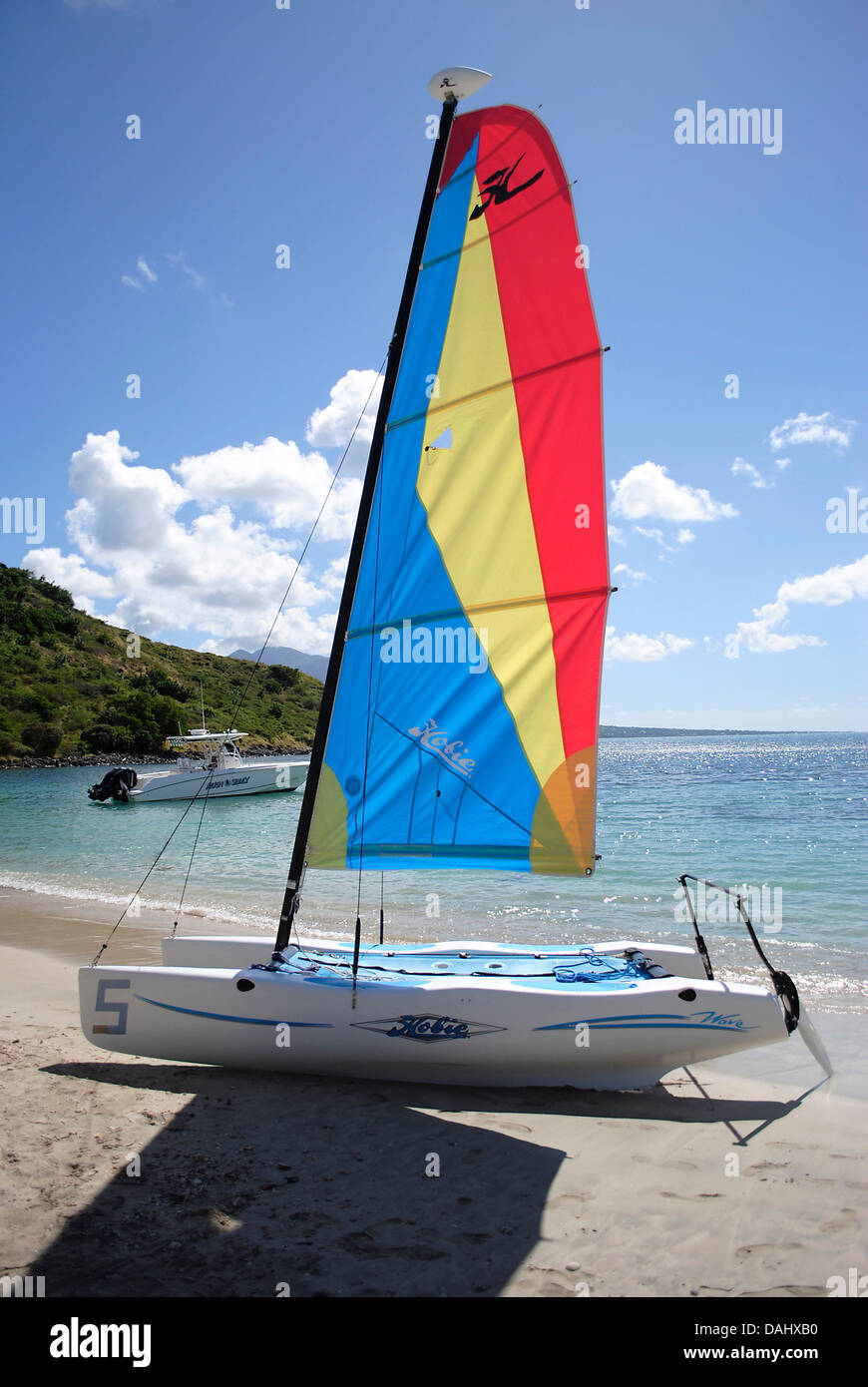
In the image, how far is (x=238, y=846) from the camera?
844 inches

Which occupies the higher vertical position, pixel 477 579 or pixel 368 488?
pixel 368 488

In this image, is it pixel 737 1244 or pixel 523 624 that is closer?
pixel 737 1244

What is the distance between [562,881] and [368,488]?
11.1 meters

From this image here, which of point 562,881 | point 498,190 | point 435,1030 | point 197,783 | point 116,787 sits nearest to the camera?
point 435,1030

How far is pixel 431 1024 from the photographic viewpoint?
5535 millimetres

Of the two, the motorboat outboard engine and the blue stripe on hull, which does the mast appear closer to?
the blue stripe on hull

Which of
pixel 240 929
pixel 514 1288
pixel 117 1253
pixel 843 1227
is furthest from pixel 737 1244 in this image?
pixel 240 929

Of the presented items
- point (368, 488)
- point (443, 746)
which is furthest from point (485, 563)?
point (443, 746)

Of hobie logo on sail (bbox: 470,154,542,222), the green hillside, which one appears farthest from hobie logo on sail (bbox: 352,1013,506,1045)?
the green hillside

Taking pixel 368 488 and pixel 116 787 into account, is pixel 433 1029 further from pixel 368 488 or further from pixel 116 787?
pixel 116 787

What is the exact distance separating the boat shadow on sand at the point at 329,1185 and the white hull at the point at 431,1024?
170 mm

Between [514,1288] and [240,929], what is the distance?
863cm

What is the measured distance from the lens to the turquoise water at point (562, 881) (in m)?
11.0
